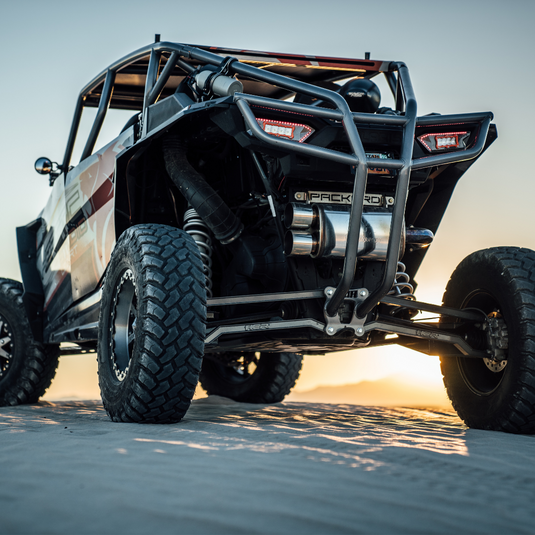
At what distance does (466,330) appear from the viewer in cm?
393

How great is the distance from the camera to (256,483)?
174 cm

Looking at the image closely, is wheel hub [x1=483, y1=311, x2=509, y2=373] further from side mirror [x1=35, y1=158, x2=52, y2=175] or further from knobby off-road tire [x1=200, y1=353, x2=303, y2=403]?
side mirror [x1=35, y1=158, x2=52, y2=175]

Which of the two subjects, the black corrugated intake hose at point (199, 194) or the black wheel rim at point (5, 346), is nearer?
the black corrugated intake hose at point (199, 194)

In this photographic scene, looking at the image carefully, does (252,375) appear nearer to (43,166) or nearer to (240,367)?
(240,367)

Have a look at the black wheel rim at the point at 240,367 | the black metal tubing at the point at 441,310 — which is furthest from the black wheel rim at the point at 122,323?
the black wheel rim at the point at 240,367

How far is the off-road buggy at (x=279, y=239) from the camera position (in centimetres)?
306

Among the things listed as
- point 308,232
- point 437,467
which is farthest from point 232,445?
point 308,232

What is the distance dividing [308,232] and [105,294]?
1294 mm

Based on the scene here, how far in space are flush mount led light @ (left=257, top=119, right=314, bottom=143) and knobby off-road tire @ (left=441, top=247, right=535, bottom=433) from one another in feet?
4.77

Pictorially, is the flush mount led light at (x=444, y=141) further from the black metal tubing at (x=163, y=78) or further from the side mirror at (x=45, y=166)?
the side mirror at (x=45, y=166)

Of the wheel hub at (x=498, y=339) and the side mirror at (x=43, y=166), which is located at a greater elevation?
the side mirror at (x=43, y=166)

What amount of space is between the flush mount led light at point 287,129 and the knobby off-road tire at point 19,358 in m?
3.56

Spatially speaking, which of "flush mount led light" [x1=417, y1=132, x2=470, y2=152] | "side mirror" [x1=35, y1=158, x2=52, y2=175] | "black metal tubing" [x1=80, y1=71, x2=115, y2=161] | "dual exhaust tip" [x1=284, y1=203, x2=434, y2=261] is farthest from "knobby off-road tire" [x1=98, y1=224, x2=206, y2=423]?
"side mirror" [x1=35, y1=158, x2=52, y2=175]

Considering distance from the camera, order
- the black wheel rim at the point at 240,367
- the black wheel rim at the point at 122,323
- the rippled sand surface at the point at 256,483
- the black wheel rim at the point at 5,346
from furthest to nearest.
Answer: the black wheel rim at the point at 240,367 < the black wheel rim at the point at 5,346 < the black wheel rim at the point at 122,323 < the rippled sand surface at the point at 256,483
